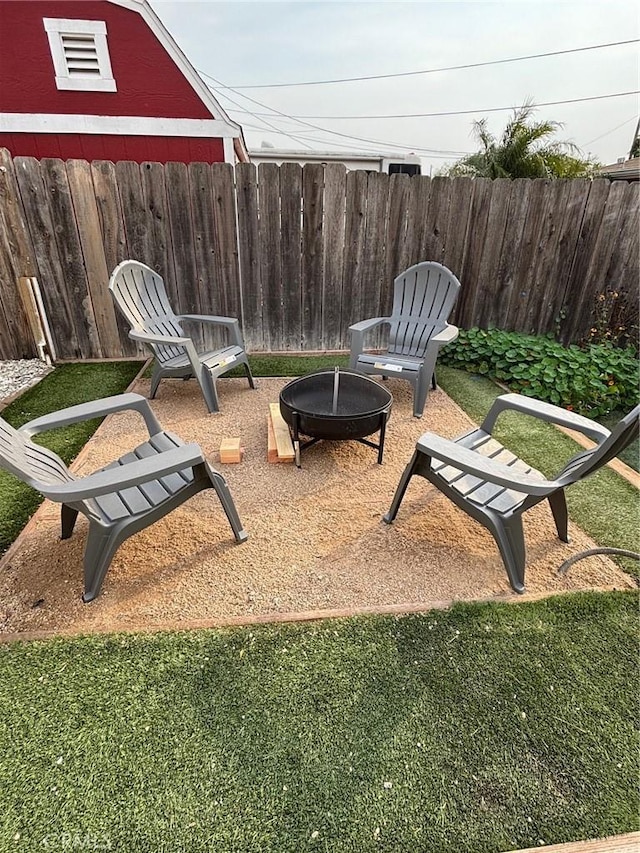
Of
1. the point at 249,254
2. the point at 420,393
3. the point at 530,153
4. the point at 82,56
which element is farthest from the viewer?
the point at 530,153

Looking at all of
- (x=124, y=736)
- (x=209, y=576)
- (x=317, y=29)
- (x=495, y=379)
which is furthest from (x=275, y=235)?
(x=124, y=736)

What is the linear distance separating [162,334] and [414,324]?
2.22m

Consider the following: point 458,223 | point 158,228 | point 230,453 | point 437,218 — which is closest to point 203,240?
point 158,228

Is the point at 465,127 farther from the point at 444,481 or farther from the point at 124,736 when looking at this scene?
the point at 124,736

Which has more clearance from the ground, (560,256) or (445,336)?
(560,256)

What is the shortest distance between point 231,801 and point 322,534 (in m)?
1.13

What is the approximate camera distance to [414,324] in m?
3.73

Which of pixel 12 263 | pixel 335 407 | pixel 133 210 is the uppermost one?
pixel 133 210

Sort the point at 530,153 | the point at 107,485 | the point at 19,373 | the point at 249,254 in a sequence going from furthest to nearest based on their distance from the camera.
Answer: the point at 530,153 → the point at 249,254 → the point at 19,373 → the point at 107,485

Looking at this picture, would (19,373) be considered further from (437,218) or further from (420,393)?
(437,218)

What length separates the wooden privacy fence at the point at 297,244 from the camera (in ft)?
12.5

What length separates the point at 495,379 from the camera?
405 cm

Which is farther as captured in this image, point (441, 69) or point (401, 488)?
point (441, 69)

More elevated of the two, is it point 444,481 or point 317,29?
point 317,29
